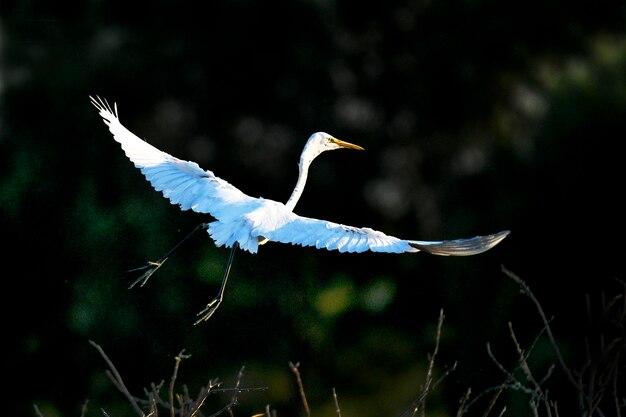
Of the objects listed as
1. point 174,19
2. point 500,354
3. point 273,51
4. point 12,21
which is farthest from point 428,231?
point 12,21

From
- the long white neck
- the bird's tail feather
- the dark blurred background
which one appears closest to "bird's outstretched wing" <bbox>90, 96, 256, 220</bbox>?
the long white neck

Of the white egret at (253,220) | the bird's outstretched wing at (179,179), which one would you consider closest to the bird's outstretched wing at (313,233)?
the white egret at (253,220)

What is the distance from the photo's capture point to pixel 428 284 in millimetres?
6965

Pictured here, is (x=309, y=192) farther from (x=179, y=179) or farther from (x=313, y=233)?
(x=313, y=233)

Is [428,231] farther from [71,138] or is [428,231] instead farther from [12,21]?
[12,21]

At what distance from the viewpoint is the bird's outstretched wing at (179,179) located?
312cm

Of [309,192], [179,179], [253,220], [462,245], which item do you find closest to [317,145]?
[179,179]

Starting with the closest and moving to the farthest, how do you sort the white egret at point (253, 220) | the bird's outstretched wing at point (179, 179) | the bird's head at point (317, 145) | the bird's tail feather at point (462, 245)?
1. the bird's tail feather at point (462, 245)
2. the white egret at point (253, 220)
3. the bird's outstretched wing at point (179, 179)
4. the bird's head at point (317, 145)

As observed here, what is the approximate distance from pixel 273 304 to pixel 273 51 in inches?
64.1

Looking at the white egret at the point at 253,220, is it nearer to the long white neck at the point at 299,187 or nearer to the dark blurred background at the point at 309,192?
the long white neck at the point at 299,187

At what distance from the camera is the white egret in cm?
266

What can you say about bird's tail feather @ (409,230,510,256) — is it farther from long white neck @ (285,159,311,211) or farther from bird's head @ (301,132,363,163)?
bird's head @ (301,132,363,163)

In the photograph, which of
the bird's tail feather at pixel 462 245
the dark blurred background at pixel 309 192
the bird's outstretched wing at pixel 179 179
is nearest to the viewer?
the bird's tail feather at pixel 462 245

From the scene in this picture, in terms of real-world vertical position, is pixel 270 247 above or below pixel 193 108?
below
